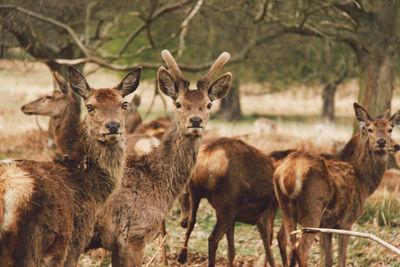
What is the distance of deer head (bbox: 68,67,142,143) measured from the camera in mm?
4836

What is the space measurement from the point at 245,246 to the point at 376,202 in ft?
8.98

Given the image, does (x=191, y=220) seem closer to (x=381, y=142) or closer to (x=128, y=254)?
(x=128, y=254)

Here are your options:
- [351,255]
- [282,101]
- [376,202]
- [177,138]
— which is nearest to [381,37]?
[376,202]

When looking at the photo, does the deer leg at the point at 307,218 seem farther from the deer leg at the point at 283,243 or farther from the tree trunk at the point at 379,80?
the tree trunk at the point at 379,80

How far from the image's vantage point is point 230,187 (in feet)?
22.2

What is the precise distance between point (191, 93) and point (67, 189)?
2.12m

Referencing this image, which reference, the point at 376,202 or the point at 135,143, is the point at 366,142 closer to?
the point at 376,202

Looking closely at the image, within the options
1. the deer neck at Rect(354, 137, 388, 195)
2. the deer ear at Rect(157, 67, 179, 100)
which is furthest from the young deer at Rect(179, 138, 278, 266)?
the deer neck at Rect(354, 137, 388, 195)

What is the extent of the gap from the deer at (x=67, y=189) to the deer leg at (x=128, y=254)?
0.68 metres

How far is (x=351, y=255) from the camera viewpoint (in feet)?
24.8

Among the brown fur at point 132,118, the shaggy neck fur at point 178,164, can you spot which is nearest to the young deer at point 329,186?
the shaggy neck fur at point 178,164

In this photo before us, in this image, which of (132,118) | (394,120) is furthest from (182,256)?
(132,118)

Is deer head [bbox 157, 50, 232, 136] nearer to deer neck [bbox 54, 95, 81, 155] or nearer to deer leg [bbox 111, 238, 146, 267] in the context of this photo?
deer leg [bbox 111, 238, 146, 267]

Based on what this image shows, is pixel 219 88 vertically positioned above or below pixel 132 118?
above
